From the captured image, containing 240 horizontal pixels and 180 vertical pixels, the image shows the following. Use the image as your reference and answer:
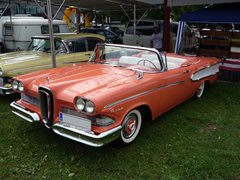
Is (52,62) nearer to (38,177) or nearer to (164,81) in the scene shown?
(164,81)

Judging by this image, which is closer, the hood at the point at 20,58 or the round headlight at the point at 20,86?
the round headlight at the point at 20,86

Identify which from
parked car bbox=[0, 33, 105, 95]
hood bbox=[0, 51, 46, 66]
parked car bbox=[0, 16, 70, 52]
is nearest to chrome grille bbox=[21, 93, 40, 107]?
parked car bbox=[0, 33, 105, 95]

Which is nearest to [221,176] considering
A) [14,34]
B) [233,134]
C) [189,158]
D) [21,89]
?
[189,158]

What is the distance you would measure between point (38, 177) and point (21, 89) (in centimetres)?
148

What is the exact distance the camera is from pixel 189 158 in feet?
11.5

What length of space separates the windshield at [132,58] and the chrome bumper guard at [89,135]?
1.44m

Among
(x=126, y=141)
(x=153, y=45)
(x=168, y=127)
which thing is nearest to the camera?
(x=126, y=141)

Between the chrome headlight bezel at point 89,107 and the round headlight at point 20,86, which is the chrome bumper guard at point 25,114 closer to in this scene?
the round headlight at point 20,86

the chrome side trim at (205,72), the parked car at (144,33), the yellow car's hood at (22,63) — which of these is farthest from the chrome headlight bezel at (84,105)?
the parked car at (144,33)

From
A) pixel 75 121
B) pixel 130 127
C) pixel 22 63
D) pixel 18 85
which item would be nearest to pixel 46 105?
pixel 75 121

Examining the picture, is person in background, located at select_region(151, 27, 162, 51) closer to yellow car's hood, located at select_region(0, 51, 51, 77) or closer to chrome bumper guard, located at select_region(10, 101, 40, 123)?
yellow car's hood, located at select_region(0, 51, 51, 77)

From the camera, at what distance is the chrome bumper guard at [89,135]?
3.08 metres

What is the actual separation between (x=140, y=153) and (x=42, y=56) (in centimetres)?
396

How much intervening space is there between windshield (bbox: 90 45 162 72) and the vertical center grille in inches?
58.4
